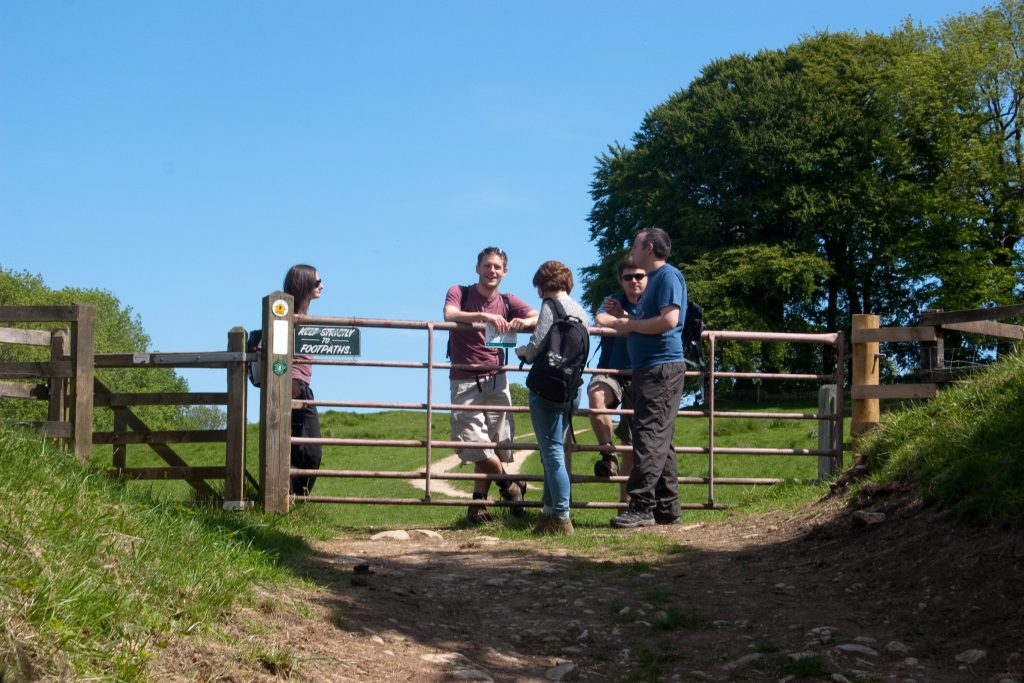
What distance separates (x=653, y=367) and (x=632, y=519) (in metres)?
1.37

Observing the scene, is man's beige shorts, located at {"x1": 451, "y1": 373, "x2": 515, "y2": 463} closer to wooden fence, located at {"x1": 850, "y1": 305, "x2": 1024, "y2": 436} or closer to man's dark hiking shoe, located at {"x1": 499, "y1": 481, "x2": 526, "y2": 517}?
man's dark hiking shoe, located at {"x1": 499, "y1": 481, "x2": 526, "y2": 517}

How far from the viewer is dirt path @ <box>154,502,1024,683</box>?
18.7 ft

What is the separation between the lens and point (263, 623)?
5.69 meters

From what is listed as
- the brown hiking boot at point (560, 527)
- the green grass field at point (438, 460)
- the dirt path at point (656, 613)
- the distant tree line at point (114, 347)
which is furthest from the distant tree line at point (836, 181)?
the dirt path at point (656, 613)

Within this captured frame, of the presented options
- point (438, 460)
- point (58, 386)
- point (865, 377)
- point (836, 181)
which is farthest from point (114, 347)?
point (865, 377)

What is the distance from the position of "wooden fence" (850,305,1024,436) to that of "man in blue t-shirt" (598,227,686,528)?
263 centimetres

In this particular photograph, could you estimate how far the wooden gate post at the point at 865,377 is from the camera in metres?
12.2

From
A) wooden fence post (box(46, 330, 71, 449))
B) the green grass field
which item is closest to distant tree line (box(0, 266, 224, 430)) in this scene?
the green grass field

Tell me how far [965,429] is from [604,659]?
4.36m

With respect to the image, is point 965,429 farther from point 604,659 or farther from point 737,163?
point 737,163

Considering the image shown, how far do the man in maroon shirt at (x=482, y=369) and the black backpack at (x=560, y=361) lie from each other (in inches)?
50.7

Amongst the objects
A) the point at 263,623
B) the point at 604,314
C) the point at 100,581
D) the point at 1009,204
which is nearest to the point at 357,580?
the point at 263,623

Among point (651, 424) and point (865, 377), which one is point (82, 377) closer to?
point (651, 424)

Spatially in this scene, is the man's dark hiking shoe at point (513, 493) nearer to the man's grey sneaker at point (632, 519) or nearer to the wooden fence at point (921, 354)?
the man's grey sneaker at point (632, 519)
